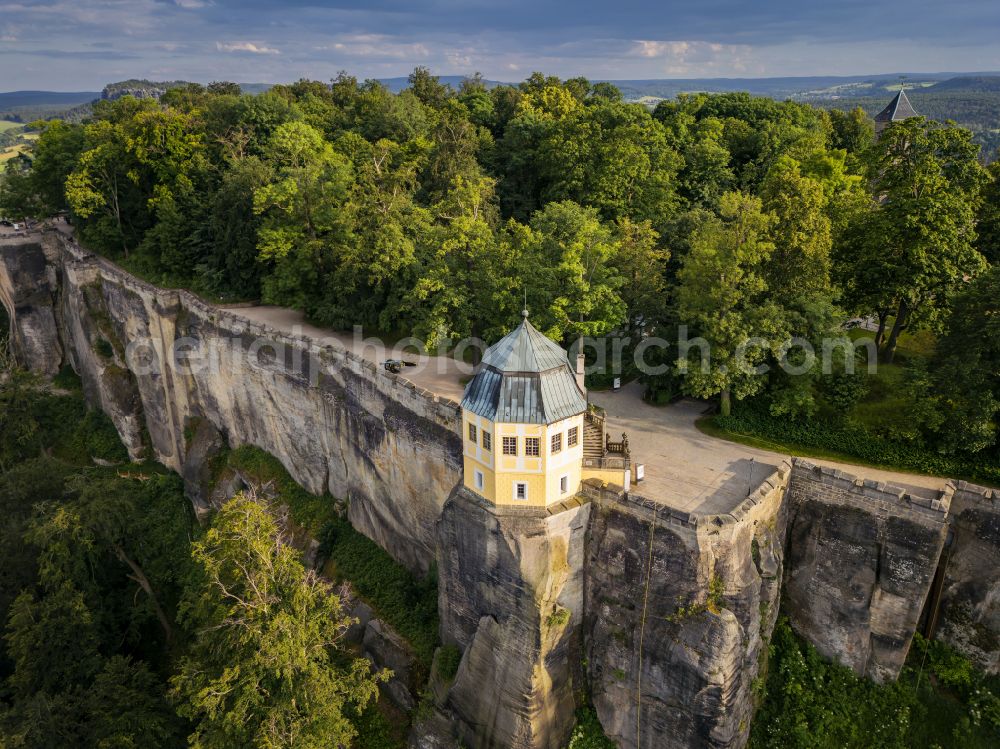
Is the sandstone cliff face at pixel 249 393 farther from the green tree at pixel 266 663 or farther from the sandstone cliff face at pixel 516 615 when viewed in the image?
the green tree at pixel 266 663

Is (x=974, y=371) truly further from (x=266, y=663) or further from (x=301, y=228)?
(x=301, y=228)

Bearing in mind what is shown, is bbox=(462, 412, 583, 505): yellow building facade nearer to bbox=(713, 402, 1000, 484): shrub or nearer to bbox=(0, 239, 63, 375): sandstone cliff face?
bbox=(713, 402, 1000, 484): shrub

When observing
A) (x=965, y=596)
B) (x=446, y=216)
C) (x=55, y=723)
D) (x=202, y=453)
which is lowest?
(x=55, y=723)

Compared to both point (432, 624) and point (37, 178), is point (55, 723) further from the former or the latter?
point (37, 178)

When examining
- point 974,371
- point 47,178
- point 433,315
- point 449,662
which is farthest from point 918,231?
point 47,178

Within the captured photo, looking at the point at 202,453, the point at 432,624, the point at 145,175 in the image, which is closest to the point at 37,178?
the point at 145,175

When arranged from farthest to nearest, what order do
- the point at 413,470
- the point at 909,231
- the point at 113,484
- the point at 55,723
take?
the point at 113,484, the point at 413,470, the point at 909,231, the point at 55,723

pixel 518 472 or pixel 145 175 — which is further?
pixel 145 175
